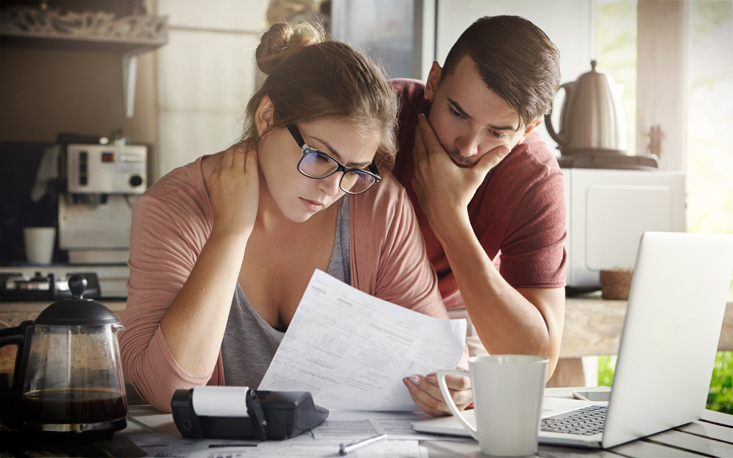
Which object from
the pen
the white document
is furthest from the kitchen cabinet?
the pen

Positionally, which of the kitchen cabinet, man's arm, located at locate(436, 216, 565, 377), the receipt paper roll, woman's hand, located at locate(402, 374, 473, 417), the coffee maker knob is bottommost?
woman's hand, located at locate(402, 374, 473, 417)

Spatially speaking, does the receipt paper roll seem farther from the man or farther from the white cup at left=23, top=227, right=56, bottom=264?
the white cup at left=23, top=227, right=56, bottom=264

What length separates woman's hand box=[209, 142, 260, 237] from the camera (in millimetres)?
1028

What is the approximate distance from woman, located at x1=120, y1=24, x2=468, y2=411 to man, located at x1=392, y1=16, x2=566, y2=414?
11cm

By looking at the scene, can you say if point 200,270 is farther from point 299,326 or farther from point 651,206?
point 651,206

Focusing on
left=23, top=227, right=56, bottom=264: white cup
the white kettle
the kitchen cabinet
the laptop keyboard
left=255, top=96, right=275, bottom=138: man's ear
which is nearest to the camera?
the laptop keyboard

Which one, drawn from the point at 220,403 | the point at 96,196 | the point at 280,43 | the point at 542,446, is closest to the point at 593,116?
the point at 280,43

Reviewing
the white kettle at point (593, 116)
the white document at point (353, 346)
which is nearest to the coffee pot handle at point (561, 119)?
the white kettle at point (593, 116)

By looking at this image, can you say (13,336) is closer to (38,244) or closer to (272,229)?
(272,229)

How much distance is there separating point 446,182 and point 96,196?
2419mm

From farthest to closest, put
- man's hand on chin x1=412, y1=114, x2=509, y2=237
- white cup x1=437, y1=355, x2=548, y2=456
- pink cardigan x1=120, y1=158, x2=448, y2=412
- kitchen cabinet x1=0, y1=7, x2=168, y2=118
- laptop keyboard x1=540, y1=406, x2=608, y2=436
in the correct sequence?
Answer: kitchen cabinet x1=0, y1=7, x2=168, y2=118, man's hand on chin x1=412, y1=114, x2=509, y2=237, pink cardigan x1=120, y1=158, x2=448, y2=412, laptop keyboard x1=540, y1=406, x2=608, y2=436, white cup x1=437, y1=355, x2=548, y2=456

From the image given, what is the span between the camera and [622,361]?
0.70 meters

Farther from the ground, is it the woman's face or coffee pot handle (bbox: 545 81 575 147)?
coffee pot handle (bbox: 545 81 575 147)

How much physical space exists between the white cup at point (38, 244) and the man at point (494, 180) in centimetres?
231
